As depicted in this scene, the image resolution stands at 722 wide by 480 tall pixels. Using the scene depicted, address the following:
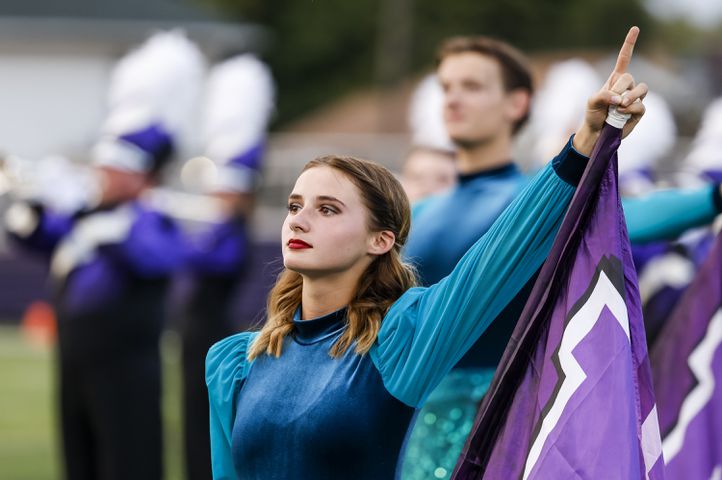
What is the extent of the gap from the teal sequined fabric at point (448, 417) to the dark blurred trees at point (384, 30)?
30420 mm

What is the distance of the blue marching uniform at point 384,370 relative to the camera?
2.75m

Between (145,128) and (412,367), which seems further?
(145,128)

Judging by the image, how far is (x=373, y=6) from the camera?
120ft

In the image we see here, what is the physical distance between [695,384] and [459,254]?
714mm

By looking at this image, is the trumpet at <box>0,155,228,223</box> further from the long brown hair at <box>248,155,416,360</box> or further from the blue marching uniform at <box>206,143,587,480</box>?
the blue marching uniform at <box>206,143,587,480</box>

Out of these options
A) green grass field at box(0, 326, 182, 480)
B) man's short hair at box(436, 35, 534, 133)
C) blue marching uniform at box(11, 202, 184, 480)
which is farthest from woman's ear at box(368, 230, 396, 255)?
green grass field at box(0, 326, 182, 480)

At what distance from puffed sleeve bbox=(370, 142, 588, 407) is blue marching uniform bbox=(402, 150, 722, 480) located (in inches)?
30.3

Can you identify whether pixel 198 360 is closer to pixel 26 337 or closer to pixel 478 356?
pixel 478 356

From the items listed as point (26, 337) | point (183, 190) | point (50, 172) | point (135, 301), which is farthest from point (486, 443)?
point (183, 190)

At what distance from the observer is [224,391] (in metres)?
2.97

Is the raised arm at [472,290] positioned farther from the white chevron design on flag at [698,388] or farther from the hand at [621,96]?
the white chevron design on flag at [698,388]

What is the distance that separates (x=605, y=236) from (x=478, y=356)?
99cm

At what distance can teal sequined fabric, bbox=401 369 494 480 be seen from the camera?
12.5ft

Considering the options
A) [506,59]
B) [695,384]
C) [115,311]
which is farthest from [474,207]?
[115,311]
